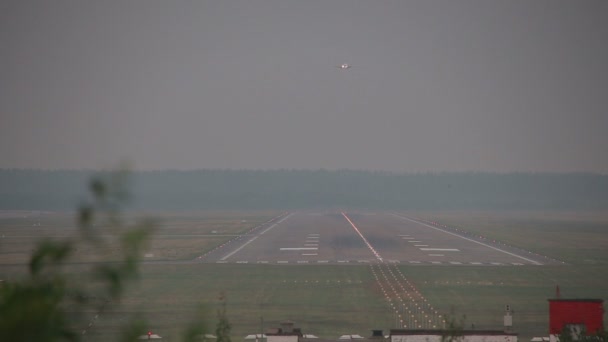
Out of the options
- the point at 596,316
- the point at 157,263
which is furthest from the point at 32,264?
the point at 157,263

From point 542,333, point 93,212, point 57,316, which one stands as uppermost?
point 93,212

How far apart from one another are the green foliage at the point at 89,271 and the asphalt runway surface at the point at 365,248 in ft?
202

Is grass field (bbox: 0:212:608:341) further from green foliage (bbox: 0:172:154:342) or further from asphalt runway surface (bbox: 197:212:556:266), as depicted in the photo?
green foliage (bbox: 0:172:154:342)

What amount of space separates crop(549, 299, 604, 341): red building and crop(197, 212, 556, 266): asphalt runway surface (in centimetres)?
3775

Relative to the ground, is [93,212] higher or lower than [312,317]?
higher

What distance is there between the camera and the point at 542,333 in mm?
36562

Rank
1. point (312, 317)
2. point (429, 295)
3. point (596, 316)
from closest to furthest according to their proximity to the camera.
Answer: point (596, 316) < point (312, 317) < point (429, 295)

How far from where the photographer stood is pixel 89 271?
5.29 meters

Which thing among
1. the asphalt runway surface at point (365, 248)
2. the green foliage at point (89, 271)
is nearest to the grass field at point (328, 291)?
the asphalt runway surface at point (365, 248)

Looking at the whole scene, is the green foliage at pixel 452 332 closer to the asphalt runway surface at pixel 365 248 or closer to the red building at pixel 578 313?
the red building at pixel 578 313

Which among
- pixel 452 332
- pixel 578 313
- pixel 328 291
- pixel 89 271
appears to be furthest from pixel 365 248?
pixel 89 271

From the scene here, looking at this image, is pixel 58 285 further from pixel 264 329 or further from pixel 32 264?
pixel 264 329

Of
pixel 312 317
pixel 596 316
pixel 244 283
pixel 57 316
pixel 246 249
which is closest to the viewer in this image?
pixel 57 316

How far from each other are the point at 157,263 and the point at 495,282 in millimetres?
24611
